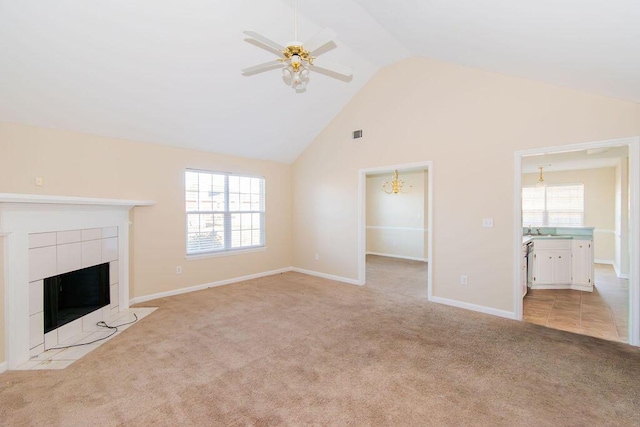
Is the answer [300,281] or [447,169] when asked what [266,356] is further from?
[447,169]

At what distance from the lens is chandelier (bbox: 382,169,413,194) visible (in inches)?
292

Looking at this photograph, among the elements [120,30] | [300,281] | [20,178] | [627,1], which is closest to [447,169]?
[627,1]

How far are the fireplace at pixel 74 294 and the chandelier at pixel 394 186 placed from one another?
615cm

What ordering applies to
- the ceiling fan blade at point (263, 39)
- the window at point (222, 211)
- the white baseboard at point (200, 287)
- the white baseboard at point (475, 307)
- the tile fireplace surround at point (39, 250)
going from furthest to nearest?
1. the window at point (222, 211)
2. the white baseboard at point (200, 287)
3. the white baseboard at point (475, 307)
4. the tile fireplace surround at point (39, 250)
5. the ceiling fan blade at point (263, 39)

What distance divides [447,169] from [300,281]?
3.20 meters

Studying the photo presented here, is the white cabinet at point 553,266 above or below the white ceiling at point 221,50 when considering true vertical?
below

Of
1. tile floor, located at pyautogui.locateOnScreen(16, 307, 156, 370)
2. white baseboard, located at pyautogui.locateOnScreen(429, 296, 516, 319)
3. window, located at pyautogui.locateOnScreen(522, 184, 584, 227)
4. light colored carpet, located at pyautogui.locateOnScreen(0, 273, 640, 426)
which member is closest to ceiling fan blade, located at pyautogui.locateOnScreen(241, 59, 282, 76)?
light colored carpet, located at pyautogui.locateOnScreen(0, 273, 640, 426)

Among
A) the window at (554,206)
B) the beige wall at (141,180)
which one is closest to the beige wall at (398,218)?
the window at (554,206)

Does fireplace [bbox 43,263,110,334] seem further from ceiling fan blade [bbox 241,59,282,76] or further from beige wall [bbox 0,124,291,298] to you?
A: ceiling fan blade [bbox 241,59,282,76]

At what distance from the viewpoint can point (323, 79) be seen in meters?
4.48

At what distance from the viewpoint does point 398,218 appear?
321 inches

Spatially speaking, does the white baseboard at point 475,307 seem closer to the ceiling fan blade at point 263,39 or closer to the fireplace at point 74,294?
the ceiling fan blade at point 263,39

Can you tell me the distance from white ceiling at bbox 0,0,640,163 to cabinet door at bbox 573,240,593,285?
298 cm

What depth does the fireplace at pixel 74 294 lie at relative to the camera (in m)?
2.85
